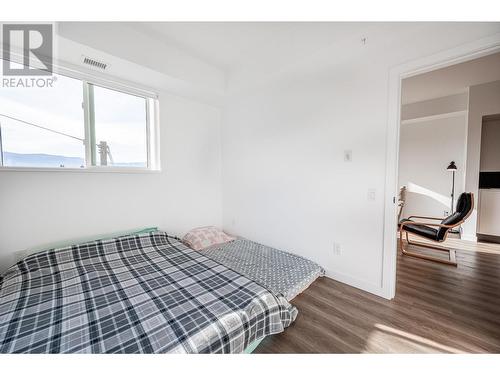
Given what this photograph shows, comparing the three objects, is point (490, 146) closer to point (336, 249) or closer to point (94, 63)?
point (336, 249)

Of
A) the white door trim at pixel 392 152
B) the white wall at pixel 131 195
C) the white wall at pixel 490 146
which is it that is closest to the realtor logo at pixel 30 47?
the white wall at pixel 131 195

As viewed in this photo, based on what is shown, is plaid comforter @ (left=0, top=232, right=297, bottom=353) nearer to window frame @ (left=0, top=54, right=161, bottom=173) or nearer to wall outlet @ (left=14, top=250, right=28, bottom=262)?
wall outlet @ (left=14, top=250, right=28, bottom=262)

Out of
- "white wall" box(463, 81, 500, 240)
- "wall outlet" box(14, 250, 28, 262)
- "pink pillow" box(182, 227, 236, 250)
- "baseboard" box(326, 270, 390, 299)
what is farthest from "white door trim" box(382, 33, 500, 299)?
"wall outlet" box(14, 250, 28, 262)

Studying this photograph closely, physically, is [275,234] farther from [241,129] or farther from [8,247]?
[8,247]

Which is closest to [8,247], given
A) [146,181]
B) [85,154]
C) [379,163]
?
[85,154]

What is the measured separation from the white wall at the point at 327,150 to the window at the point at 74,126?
1.47 meters

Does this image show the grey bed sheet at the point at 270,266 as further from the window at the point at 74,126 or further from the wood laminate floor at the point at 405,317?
the window at the point at 74,126

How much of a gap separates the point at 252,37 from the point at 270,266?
264 centimetres

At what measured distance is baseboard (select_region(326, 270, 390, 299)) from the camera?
6.21 feet

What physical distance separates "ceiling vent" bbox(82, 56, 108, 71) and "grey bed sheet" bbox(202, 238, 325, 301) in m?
2.42

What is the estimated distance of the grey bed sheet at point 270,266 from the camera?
1.93 metres

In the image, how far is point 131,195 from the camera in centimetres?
253

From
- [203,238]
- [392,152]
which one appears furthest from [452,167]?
[203,238]
